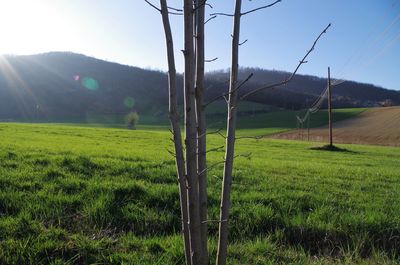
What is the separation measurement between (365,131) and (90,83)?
12019 centimetres

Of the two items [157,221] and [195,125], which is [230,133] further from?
[157,221]

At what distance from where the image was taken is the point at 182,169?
6.88 feet

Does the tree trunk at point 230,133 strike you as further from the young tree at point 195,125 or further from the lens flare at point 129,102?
the lens flare at point 129,102

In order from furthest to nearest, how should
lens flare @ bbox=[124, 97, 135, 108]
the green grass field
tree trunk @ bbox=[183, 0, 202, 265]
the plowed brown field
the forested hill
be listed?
lens flare @ bbox=[124, 97, 135, 108] < the forested hill < the plowed brown field < the green grass field < tree trunk @ bbox=[183, 0, 202, 265]

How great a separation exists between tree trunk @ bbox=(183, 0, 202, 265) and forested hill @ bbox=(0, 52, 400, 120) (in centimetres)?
11098

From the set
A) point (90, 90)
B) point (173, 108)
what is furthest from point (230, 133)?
point (90, 90)

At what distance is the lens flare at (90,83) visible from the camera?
153500mm

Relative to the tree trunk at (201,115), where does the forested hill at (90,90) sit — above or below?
above

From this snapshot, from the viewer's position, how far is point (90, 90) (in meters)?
149

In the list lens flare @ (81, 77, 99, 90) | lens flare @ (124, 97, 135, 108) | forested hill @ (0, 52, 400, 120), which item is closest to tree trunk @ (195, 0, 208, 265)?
forested hill @ (0, 52, 400, 120)

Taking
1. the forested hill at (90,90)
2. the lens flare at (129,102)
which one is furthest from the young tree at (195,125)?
the lens flare at (129,102)

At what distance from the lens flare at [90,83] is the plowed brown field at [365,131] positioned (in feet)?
337

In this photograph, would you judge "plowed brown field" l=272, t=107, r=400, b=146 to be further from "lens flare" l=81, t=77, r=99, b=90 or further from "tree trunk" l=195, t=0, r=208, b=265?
"lens flare" l=81, t=77, r=99, b=90

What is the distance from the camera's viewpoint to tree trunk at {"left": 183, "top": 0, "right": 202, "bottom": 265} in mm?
2020
